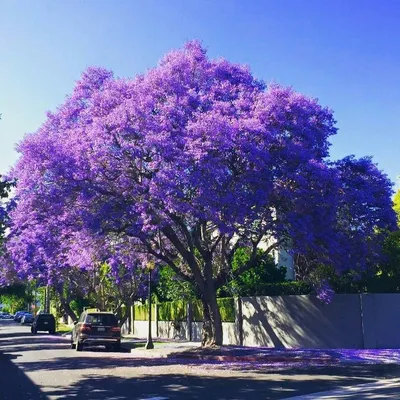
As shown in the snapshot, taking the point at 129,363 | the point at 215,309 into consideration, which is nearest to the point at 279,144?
the point at 215,309

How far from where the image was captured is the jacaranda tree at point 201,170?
54.3 feet

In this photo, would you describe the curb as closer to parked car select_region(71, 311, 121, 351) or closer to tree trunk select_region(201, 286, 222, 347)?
tree trunk select_region(201, 286, 222, 347)

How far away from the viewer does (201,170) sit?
16.3 meters

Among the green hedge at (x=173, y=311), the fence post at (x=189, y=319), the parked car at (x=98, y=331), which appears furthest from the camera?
the green hedge at (x=173, y=311)

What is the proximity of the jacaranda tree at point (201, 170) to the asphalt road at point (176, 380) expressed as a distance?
13.9ft

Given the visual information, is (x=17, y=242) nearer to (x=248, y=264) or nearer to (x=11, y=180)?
(x=11, y=180)

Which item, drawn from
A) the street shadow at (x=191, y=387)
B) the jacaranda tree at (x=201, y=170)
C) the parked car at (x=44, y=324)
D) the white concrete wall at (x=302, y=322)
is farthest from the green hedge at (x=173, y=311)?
the street shadow at (x=191, y=387)

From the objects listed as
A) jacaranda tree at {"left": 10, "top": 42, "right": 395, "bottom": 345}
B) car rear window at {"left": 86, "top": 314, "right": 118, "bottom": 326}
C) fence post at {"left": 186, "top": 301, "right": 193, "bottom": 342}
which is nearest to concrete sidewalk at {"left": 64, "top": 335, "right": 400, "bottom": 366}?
jacaranda tree at {"left": 10, "top": 42, "right": 395, "bottom": 345}

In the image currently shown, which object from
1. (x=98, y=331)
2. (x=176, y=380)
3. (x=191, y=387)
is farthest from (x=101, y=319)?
(x=191, y=387)

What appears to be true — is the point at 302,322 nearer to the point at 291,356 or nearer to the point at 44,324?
the point at 291,356

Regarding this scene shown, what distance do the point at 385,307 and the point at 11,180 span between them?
1568 centimetres

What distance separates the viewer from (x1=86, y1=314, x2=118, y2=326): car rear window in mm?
24609

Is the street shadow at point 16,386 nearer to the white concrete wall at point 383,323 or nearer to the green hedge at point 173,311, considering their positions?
the white concrete wall at point 383,323

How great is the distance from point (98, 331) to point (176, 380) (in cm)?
1156
